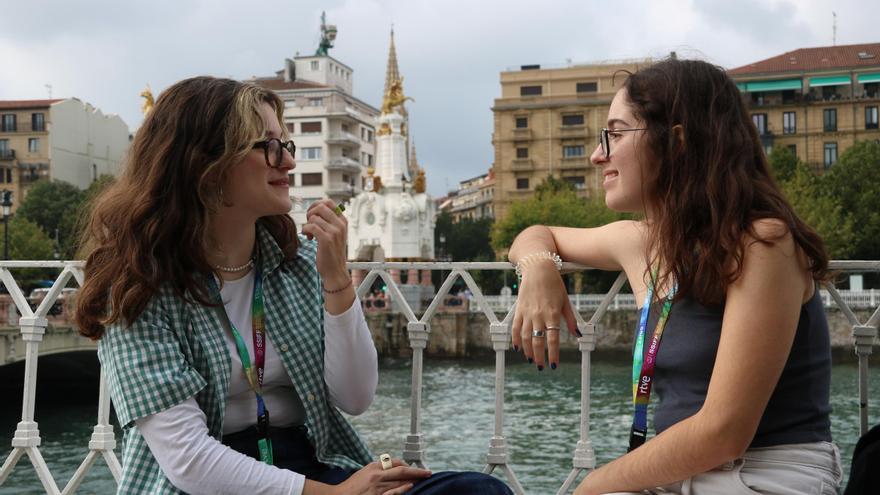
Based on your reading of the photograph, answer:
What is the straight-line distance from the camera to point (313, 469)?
2.67m

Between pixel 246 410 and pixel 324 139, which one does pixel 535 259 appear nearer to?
pixel 246 410

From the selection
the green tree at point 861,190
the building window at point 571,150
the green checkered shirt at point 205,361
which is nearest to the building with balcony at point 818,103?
the green tree at point 861,190

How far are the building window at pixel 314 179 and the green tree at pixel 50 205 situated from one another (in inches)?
639

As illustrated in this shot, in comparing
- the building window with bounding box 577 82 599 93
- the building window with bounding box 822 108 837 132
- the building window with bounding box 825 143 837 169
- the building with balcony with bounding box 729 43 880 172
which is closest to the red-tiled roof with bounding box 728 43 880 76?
the building with balcony with bounding box 729 43 880 172

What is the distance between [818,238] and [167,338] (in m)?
1.52

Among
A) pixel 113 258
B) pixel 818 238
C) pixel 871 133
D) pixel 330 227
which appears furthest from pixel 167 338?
pixel 871 133

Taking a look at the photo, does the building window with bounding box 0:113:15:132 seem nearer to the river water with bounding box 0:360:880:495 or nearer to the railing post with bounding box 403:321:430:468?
the river water with bounding box 0:360:880:495

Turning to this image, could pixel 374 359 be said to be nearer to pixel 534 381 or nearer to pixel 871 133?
pixel 534 381

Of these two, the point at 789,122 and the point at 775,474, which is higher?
the point at 789,122

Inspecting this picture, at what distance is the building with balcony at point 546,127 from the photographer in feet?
195

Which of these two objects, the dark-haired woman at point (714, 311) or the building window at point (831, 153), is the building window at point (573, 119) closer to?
the building window at point (831, 153)

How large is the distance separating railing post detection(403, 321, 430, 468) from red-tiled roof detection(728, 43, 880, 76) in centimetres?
5446

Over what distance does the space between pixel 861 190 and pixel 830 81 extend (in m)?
11.8

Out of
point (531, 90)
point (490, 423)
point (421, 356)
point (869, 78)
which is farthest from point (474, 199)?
point (421, 356)
